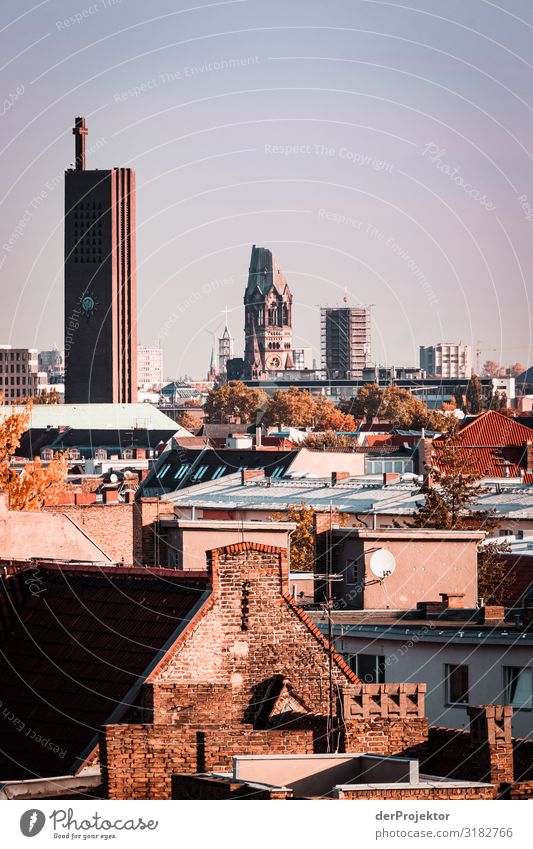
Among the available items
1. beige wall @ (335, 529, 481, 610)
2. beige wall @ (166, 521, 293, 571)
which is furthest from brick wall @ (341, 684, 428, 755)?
beige wall @ (335, 529, 481, 610)

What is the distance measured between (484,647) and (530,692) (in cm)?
119

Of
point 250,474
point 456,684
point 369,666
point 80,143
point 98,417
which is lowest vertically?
point 456,684

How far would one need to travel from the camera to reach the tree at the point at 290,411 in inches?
7308

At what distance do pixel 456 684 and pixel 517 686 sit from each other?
88 cm

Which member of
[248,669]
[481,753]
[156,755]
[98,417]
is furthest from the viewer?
[98,417]

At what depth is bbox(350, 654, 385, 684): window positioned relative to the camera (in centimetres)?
2822

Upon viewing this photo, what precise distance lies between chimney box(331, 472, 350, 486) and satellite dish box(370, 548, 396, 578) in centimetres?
3016

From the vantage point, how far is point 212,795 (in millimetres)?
16641

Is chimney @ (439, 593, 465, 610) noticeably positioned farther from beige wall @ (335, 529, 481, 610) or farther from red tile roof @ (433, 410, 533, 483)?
red tile roof @ (433, 410, 533, 483)

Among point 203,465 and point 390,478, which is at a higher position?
point 390,478

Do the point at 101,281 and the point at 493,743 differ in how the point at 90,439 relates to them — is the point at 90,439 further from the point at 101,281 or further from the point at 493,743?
the point at 493,743

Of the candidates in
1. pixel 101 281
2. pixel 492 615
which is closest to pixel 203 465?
pixel 492 615

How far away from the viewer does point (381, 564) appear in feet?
111

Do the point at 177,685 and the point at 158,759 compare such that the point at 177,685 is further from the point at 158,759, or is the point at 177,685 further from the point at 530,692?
the point at 530,692
